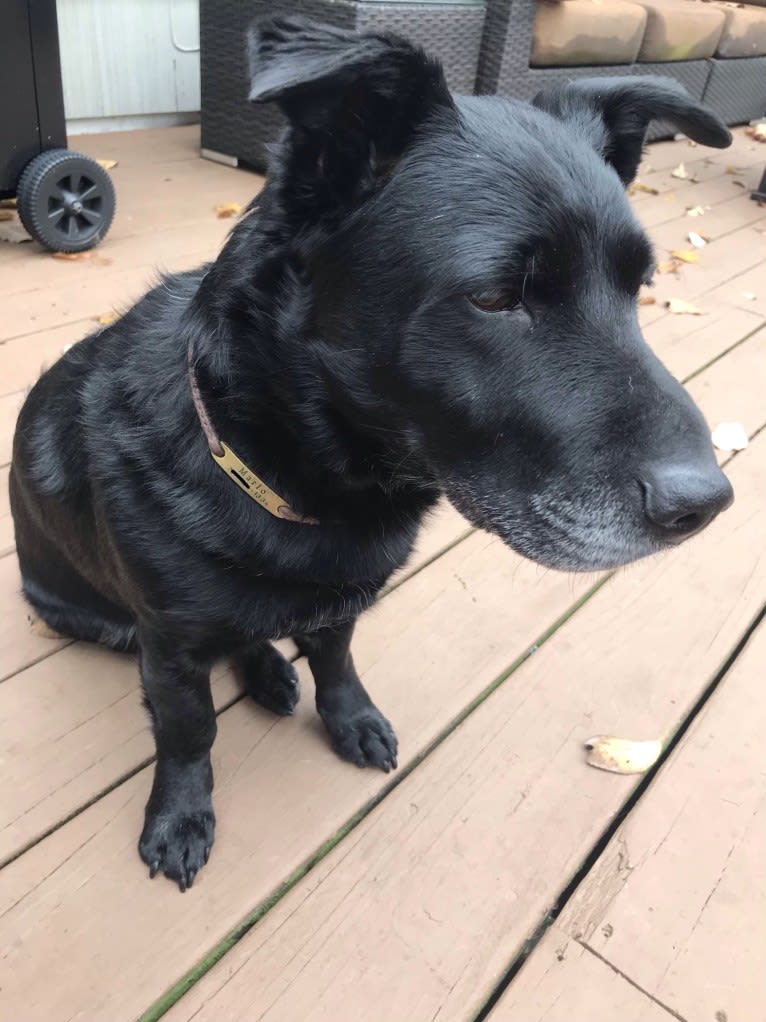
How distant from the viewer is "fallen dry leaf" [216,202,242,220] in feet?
10.9

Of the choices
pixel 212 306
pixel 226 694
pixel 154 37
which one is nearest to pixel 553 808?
pixel 226 694

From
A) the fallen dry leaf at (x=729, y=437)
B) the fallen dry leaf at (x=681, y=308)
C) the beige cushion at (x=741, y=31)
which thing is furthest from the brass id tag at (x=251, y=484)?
the beige cushion at (x=741, y=31)

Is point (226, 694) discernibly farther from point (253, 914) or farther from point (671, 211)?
point (671, 211)

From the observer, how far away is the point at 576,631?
1722 millimetres

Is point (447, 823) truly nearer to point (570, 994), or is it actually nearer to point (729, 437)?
point (570, 994)

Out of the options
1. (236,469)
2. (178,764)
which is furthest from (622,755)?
(236,469)

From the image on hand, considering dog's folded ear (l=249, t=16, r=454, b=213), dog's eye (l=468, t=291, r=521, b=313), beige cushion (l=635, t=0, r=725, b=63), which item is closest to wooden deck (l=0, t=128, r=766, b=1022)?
dog's eye (l=468, t=291, r=521, b=313)

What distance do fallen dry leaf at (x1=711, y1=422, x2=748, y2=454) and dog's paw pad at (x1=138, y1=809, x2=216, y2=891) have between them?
1.80m

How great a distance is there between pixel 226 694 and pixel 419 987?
25.0 inches

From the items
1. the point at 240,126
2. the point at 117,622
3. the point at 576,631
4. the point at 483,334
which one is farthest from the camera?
the point at 240,126

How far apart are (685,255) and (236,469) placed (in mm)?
3056

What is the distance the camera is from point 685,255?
3.49 metres

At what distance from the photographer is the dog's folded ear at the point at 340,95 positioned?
2.68ft

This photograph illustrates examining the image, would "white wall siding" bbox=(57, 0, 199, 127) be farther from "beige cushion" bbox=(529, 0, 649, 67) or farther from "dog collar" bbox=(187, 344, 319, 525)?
"dog collar" bbox=(187, 344, 319, 525)
